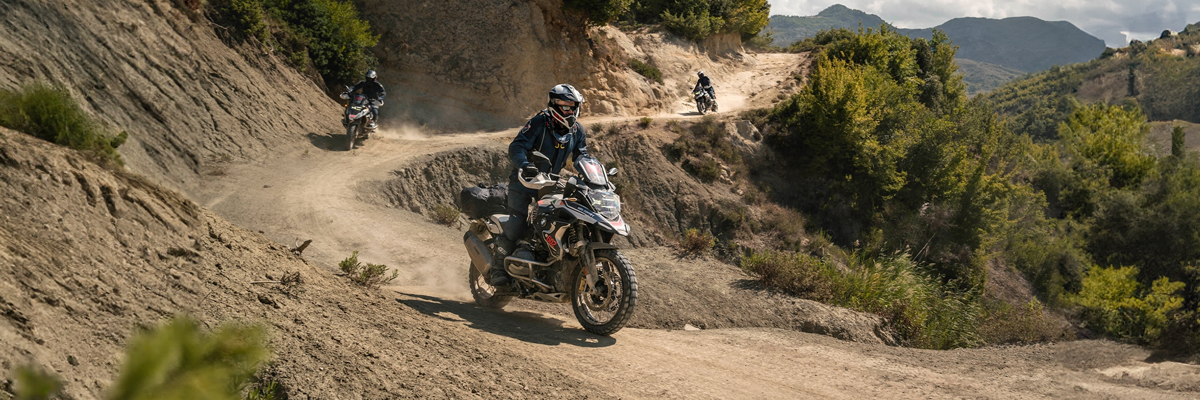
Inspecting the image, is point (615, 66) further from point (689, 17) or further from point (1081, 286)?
point (1081, 286)

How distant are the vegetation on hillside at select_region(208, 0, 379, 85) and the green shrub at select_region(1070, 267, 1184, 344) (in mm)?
22219

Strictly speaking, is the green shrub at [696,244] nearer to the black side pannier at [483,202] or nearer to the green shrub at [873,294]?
the green shrub at [873,294]

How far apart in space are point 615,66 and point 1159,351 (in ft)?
60.6

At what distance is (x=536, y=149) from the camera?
25.0ft

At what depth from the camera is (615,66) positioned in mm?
26594

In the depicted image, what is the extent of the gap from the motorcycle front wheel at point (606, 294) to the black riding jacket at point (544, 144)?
1321 mm

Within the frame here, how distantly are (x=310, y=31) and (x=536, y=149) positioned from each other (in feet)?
47.5

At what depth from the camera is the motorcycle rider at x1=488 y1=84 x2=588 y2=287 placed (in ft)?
23.1

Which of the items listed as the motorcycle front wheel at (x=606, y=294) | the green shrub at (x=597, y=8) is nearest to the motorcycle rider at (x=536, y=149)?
the motorcycle front wheel at (x=606, y=294)

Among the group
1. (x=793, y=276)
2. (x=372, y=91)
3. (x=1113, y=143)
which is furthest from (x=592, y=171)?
(x=1113, y=143)

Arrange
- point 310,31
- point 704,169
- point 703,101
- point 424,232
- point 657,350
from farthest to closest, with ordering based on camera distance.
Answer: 1. point 703,101
2. point 704,169
3. point 310,31
4. point 424,232
5. point 657,350

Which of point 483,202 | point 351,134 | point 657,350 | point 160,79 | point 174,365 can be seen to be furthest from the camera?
point 351,134

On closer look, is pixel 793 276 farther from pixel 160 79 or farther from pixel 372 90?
pixel 160 79

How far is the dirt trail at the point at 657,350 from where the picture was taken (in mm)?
5676
